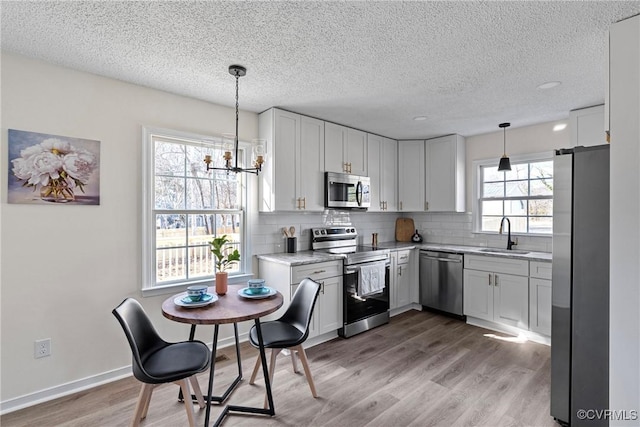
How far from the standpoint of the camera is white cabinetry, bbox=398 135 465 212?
4387 millimetres

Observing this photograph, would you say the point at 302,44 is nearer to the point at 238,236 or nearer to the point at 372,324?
the point at 238,236

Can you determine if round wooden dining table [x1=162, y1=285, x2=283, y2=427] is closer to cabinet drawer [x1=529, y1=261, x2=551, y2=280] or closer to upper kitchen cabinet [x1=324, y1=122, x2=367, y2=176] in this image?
upper kitchen cabinet [x1=324, y1=122, x2=367, y2=176]

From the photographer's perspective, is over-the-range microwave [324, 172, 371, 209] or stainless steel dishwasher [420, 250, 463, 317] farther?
stainless steel dishwasher [420, 250, 463, 317]

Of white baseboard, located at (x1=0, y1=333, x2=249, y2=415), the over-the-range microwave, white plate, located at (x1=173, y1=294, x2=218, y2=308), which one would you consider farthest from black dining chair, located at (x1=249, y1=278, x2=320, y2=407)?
the over-the-range microwave

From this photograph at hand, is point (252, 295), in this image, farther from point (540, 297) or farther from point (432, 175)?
point (432, 175)

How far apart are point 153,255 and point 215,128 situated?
4.49 feet

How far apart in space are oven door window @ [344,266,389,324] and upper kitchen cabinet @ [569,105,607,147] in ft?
8.85

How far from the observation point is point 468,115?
3.54 metres

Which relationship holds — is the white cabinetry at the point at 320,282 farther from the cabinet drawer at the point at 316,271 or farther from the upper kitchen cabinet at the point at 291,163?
the upper kitchen cabinet at the point at 291,163

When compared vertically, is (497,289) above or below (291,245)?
below

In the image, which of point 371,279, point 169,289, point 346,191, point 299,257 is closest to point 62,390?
point 169,289

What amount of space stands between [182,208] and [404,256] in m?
2.84

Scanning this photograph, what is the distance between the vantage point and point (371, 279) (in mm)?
3660

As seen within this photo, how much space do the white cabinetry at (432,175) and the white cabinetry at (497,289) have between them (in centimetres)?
92
